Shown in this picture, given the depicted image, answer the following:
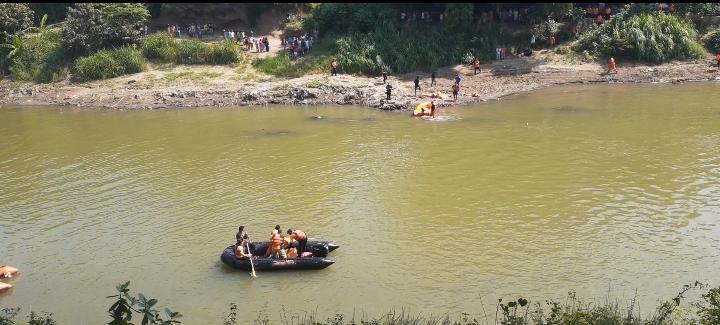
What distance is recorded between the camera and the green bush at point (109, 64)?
47031mm

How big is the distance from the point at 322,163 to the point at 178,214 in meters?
7.51

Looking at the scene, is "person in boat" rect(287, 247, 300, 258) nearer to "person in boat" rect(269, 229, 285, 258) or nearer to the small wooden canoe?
"person in boat" rect(269, 229, 285, 258)

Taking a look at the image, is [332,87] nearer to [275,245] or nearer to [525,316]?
[275,245]

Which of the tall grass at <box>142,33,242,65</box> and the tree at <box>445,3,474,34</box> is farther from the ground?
the tree at <box>445,3,474,34</box>

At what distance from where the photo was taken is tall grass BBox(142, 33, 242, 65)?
47438 mm

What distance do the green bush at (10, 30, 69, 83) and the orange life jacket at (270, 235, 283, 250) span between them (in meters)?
34.6

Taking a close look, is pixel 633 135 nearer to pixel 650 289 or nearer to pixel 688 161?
pixel 688 161

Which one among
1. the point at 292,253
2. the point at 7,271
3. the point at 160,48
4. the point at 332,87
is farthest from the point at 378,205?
the point at 160,48

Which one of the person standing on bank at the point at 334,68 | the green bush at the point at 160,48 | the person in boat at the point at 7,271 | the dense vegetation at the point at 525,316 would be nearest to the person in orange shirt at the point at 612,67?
the person standing on bank at the point at 334,68

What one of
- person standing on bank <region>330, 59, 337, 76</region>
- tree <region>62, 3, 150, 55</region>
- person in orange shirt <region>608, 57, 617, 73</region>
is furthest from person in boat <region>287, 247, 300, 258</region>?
tree <region>62, 3, 150, 55</region>

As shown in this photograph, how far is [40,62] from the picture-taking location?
160 ft

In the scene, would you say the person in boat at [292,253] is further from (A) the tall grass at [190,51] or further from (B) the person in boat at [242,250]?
(A) the tall grass at [190,51]

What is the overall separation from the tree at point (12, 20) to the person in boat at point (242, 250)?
128 ft

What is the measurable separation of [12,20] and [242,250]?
39.6 metres
